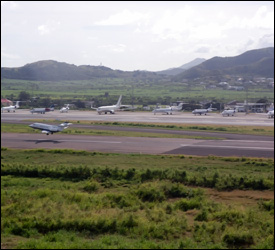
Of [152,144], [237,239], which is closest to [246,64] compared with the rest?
[152,144]

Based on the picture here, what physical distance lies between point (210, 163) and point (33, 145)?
52.5 ft

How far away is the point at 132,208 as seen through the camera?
1471 cm

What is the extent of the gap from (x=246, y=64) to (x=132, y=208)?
66.9 metres

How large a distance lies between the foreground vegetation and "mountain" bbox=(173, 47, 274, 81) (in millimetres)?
27352

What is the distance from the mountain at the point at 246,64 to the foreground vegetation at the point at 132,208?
27352 millimetres

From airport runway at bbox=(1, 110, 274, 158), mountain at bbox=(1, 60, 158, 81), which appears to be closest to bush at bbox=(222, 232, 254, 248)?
mountain at bbox=(1, 60, 158, 81)

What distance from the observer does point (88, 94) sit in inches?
3853

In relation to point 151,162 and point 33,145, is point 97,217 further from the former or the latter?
point 33,145

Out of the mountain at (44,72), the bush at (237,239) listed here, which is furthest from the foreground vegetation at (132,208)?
the mountain at (44,72)

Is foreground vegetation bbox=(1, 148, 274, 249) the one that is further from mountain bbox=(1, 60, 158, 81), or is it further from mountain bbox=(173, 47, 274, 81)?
mountain bbox=(173, 47, 274, 81)

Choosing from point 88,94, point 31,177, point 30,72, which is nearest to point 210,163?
point 31,177

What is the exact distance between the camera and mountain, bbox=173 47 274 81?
57.8 meters

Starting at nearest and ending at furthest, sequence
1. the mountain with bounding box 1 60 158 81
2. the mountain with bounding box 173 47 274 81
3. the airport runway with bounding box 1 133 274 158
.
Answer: the mountain with bounding box 1 60 158 81 < the airport runway with bounding box 1 133 274 158 < the mountain with bounding box 173 47 274 81

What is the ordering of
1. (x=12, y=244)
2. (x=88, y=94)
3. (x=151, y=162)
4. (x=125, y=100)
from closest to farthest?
(x=12, y=244) < (x=151, y=162) < (x=88, y=94) < (x=125, y=100)
